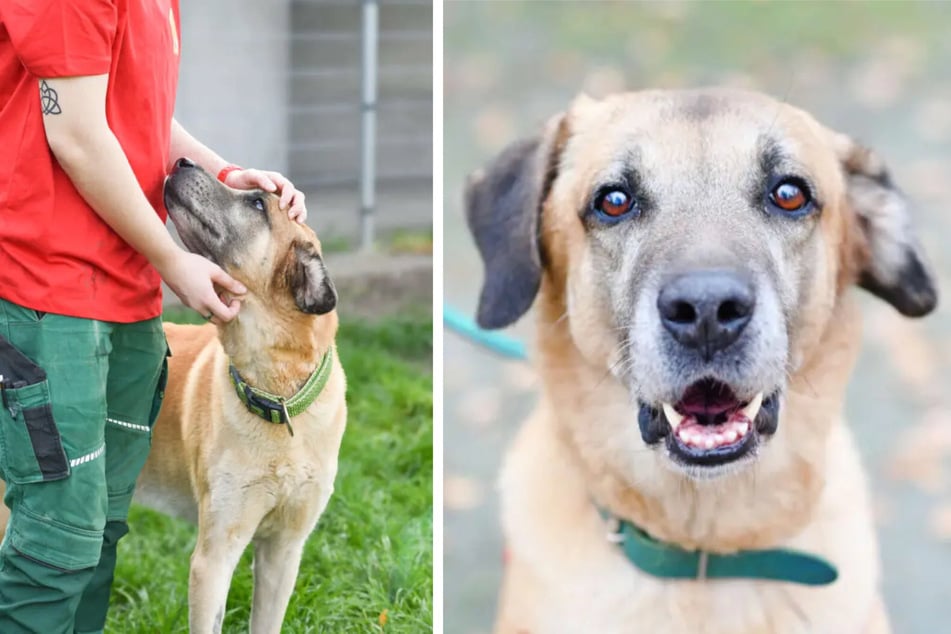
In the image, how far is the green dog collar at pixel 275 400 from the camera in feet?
6.68

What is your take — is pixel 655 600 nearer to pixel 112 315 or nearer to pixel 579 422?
pixel 579 422

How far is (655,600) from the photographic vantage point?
82.8 inches

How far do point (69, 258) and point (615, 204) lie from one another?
1022mm

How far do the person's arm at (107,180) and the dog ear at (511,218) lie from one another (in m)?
0.58

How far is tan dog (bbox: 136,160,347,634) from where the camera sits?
6.50 feet

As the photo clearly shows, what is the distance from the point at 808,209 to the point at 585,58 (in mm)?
2439

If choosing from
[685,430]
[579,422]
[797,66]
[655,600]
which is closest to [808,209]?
[685,430]

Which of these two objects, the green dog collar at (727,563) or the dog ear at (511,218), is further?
the dog ear at (511,218)

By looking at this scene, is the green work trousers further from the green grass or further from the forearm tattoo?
the green grass

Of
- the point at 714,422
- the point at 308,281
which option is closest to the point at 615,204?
the point at 714,422

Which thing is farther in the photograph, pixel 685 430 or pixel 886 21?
pixel 886 21

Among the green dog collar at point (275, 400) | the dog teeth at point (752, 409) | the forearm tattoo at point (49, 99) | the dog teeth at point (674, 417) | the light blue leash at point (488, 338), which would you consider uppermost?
the forearm tattoo at point (49, 99)

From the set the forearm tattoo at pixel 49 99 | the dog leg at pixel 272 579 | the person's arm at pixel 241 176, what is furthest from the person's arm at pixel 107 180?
the dog leg at pixel 272 579

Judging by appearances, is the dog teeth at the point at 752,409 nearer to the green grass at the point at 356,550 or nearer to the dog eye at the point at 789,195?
the dog eye at the point at 789,195
